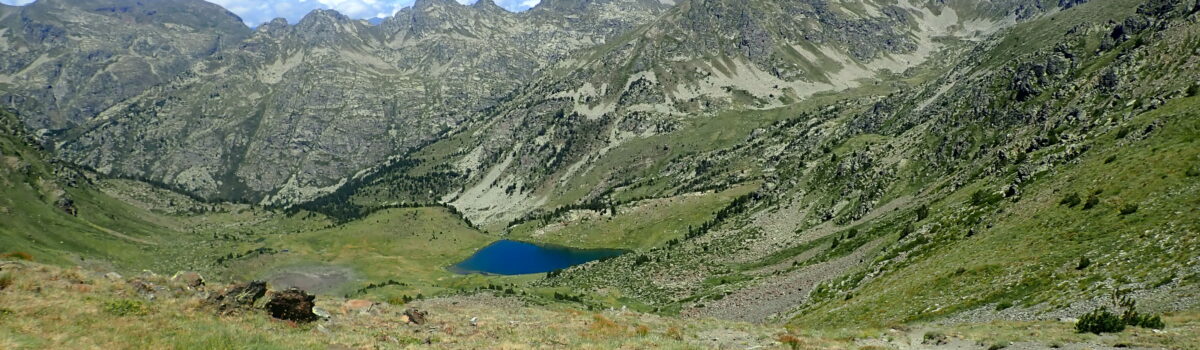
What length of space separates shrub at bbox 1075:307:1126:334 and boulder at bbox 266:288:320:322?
129 feet

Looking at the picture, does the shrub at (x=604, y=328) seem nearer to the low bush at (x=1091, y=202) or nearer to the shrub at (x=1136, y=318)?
the shrub at (x=1136, y=318)

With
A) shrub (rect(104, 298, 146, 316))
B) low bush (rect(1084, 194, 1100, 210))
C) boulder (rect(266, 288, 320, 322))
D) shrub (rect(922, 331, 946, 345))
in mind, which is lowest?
shrub (rect(922, 331, 946, 345))

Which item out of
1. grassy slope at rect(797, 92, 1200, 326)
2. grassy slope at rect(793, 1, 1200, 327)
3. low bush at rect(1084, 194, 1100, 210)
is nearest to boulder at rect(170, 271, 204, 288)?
grassy slope at rect(797, 92, 1200, 326)

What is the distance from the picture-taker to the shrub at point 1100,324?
1037 inches

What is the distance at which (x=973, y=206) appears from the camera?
70312mm

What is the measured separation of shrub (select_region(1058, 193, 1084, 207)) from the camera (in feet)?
161

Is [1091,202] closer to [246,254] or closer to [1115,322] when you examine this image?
[1115,322]

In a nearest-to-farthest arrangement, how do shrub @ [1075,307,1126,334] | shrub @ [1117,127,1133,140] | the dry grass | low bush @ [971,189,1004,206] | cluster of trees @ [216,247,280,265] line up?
the dry grass
shrub @ [1075,307,1126,334]
shrub @ [1117,127,1133,140]
low bush @ [971,189,1004,206]
cluster of trees @ [216,247,280,265]

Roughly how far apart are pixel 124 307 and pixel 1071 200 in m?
67.4

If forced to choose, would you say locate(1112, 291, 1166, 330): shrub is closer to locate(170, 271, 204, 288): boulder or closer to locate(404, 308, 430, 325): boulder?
locate(404, 308, 430, 325): boulder

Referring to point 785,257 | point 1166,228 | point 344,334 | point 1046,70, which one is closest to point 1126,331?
point 1166,228

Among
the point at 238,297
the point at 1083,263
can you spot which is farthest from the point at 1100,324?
the point at 238,297

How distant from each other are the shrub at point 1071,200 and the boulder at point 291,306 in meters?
59.8

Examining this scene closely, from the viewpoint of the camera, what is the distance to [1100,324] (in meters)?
26.8
